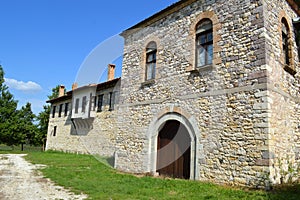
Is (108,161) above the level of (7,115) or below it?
below

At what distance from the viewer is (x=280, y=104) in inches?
275

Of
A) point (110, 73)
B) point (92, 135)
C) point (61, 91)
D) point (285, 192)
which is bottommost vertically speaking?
point (285, 192)

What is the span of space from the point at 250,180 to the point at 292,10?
248 inches


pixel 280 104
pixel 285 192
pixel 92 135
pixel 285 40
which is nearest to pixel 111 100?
pixel 92 135

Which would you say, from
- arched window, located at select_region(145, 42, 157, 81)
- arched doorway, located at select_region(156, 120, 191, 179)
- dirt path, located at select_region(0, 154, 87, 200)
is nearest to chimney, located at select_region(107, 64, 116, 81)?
arched window, located at select_region(145, 42, 157, 81)

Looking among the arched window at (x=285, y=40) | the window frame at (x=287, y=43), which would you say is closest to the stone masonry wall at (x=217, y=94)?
the window frame at (x=287, y=43)

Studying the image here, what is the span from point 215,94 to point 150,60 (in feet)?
12.5

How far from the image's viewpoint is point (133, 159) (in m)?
9.88

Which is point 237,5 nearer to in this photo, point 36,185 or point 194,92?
point 194,92

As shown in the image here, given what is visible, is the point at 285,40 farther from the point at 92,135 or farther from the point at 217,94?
the point at 92,135

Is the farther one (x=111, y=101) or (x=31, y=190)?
(x=111, y=101)

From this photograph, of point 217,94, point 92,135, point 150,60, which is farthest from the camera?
point 92,135

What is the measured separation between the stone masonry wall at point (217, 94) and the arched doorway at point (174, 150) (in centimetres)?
47

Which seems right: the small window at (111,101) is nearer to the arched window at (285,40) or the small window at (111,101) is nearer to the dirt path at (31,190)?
the dirt path at (31,190)
